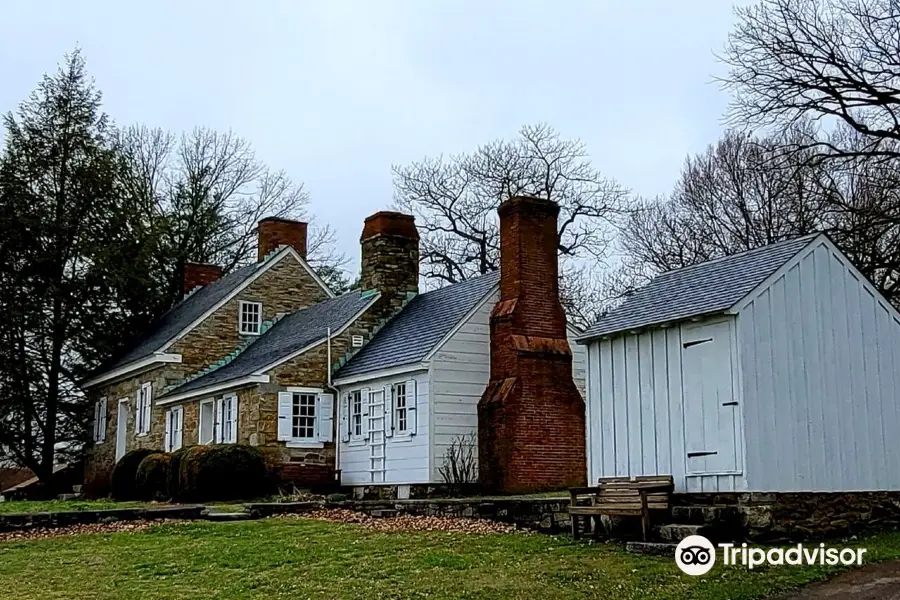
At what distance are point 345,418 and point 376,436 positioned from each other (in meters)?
1.66

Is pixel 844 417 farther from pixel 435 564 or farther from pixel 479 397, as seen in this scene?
pixel 479 397

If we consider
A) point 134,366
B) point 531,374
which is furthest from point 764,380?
point 134,366

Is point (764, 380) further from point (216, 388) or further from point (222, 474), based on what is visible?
point (216, 388)

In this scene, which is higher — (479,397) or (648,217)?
(648,217)

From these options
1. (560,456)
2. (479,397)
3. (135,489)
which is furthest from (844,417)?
(135,489)

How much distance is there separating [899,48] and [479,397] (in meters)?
10.8

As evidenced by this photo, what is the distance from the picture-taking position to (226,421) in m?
26.5

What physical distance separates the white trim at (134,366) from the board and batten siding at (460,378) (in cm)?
1063

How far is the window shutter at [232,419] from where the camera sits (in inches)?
1020

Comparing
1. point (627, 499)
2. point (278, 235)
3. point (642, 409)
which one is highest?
point (278, 235)

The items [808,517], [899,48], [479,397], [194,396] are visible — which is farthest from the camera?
[194,396]

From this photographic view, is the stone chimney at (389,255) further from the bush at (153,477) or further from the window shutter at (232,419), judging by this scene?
the bush at (153,477)

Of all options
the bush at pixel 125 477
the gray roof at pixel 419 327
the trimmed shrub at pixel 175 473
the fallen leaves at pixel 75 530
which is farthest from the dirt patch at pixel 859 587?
the bush at pixel 125 477

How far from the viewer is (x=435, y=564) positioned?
1278 centimetres
